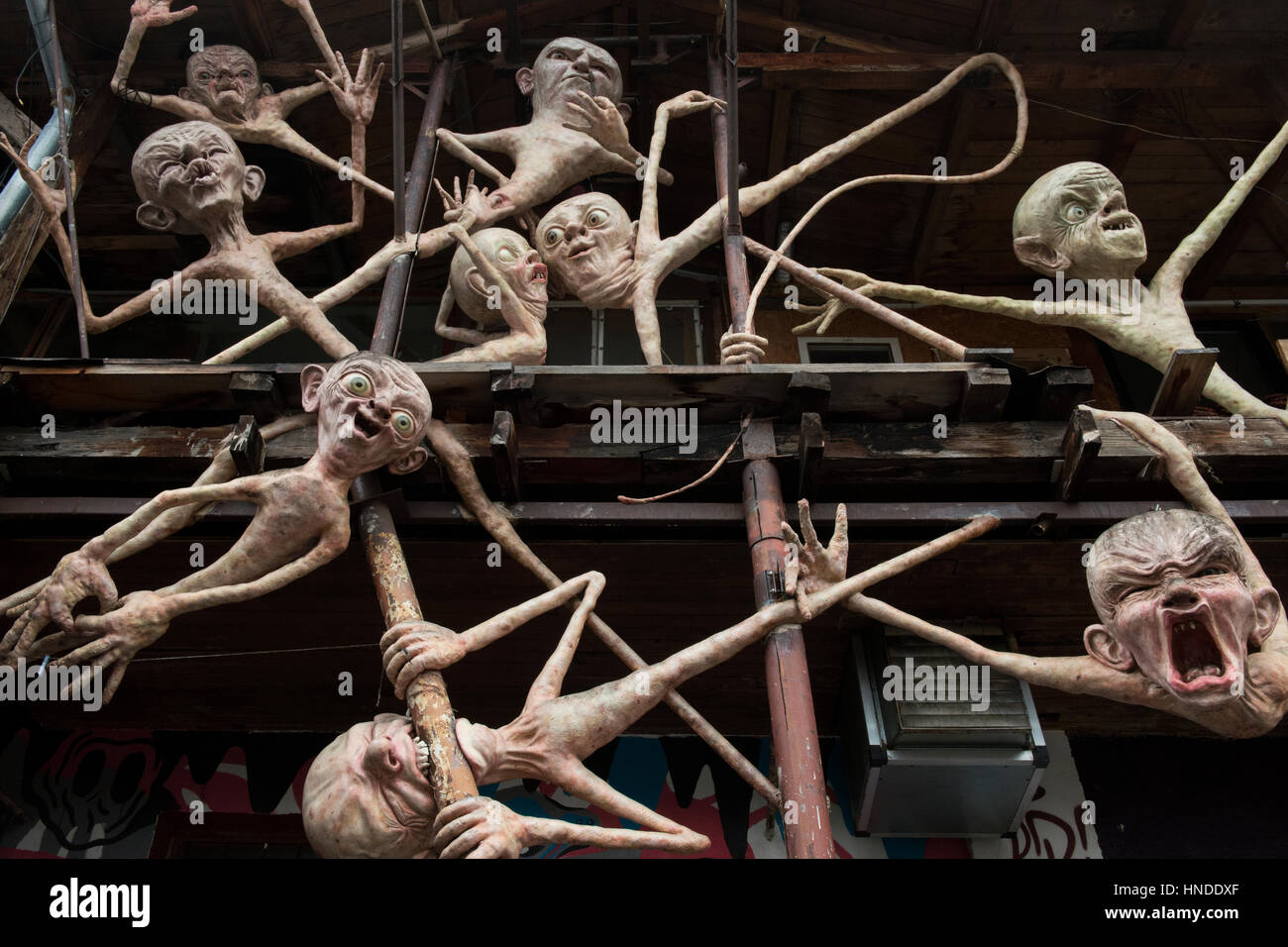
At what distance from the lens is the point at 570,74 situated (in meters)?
7.82

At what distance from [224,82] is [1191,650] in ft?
21.5

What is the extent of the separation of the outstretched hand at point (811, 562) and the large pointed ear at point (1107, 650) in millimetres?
1049

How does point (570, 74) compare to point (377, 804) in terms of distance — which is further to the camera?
point (570, 74)

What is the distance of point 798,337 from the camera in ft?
31.1

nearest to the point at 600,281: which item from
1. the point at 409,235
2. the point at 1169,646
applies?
the point at 409,235

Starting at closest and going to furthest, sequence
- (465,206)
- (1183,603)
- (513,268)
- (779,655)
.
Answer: (1183,603), (779,655), (513,268), (465,206)

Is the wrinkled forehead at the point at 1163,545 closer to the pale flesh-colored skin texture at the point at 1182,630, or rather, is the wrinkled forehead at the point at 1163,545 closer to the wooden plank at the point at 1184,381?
the pale flesh-colored skin texture at the point at 1182,630

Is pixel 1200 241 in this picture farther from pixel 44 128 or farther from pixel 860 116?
pixel 44 128

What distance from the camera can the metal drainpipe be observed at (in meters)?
6.98

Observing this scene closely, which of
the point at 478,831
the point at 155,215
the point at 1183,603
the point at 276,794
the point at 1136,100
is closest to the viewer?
the point at 478,831

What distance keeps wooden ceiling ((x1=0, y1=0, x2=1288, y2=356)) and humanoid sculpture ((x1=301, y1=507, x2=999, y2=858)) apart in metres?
4.91

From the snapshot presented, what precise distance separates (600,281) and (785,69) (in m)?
Answer: 2.76

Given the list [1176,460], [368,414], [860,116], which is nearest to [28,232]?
[368,414]

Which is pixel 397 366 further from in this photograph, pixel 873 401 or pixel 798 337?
pixel 798 337
